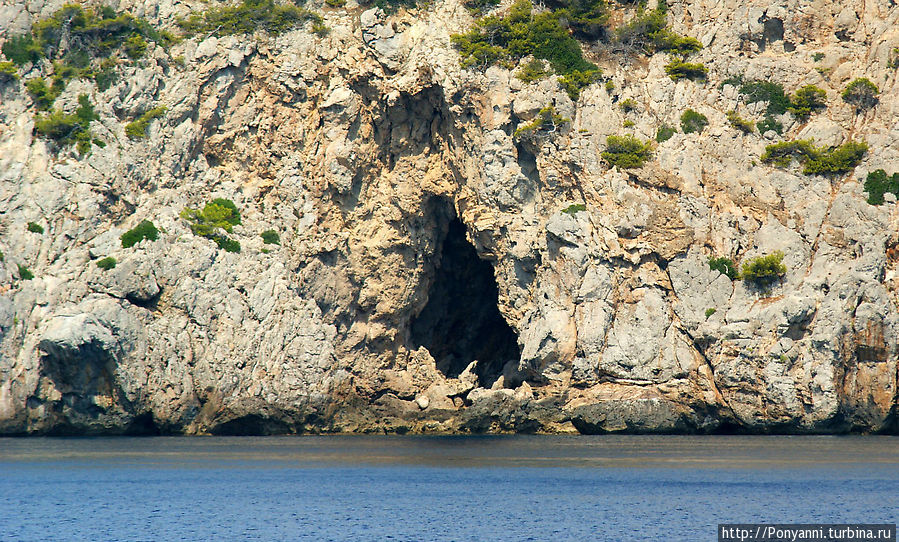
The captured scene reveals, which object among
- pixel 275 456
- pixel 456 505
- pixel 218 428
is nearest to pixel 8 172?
pixel 218 428

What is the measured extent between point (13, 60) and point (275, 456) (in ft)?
93.7

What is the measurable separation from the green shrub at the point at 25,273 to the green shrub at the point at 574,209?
2826cm

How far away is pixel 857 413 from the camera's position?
54.2 meters

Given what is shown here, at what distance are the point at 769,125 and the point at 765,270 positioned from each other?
31.4ft

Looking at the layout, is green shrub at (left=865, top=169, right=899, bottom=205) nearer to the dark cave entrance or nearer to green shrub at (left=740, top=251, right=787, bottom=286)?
green shrub at (left=740, top=251, right=787, bottom=286)

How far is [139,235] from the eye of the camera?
57.4 m

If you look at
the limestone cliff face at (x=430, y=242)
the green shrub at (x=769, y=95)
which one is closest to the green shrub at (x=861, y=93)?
the limestone cliff face at (x=430, y=242)

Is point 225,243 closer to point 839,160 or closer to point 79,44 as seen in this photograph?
point 79,44

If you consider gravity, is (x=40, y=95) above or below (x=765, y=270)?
above

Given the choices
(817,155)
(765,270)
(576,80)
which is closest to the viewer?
(765,270)

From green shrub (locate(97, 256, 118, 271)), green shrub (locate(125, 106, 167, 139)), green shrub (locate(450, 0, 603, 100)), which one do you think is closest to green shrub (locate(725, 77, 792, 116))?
green shrub (locate(450, 0, 603, 100))

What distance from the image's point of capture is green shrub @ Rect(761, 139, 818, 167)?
59062 mm

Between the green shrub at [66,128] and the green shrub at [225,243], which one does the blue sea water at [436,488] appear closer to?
the green shrub at [225,243]

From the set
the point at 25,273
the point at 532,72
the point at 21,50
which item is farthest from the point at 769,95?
the point at 21,50
